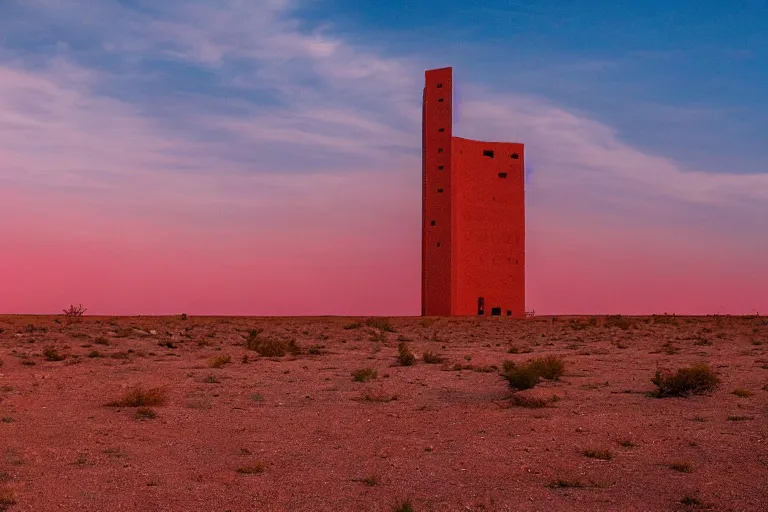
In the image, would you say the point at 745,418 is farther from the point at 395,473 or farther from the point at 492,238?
the point at 492,238

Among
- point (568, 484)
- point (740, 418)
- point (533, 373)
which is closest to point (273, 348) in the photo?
point (533, 373)

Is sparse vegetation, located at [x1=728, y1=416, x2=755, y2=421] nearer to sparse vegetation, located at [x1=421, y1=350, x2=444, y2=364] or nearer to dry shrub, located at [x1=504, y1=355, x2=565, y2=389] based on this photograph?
dry shrub, located at [x1=504, y1=355, x2=565, y2=389]

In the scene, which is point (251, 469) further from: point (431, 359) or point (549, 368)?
point (431, 359)

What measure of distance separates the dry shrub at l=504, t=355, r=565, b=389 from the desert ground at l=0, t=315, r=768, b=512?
272 mm

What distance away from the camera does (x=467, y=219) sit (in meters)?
61.1

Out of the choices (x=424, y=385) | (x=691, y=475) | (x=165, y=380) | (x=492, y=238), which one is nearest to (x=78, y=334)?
(x=165, y=380)

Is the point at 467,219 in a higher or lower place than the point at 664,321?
higher

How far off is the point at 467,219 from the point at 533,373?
149ft

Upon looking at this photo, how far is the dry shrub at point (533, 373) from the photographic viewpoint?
1580cm

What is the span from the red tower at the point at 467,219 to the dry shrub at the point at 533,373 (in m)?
40.6

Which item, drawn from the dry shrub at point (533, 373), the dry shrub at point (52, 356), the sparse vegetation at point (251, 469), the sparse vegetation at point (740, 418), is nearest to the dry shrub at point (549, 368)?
the dry shrub at point (533, 373)

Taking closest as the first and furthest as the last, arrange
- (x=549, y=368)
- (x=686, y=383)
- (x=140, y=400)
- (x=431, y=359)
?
(x=140, y=400)
(x=686, y=383)
(x=549, y=368)
(x=431, y=359)

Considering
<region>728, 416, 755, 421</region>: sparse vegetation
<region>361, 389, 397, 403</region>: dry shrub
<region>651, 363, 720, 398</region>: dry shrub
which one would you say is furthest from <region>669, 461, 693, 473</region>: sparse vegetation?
<region>361, 389, 397, 403</region>: dry shrub

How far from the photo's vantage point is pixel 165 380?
1795 cm
